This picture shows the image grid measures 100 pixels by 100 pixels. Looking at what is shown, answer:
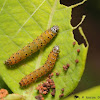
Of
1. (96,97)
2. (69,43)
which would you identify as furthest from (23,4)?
(96,97)

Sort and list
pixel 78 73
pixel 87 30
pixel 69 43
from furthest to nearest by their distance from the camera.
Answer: pixel 87 30
pixel 69 43
pixel 78 73

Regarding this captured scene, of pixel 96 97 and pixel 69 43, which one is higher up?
pixel 69 43

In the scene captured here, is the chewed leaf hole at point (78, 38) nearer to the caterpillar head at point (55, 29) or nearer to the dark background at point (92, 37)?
the caterpillar head at point (55, 29)

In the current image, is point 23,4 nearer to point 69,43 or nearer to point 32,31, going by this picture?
point 32,31

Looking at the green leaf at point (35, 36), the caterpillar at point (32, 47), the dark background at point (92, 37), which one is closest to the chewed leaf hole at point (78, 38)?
the green leaf at point (35, 36)

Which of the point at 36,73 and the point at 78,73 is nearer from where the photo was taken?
the point at 78,73

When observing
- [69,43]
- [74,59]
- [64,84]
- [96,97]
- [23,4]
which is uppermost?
[23,4]

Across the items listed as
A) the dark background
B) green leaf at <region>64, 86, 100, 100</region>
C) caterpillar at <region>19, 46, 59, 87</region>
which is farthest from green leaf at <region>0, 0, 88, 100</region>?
the dark background
